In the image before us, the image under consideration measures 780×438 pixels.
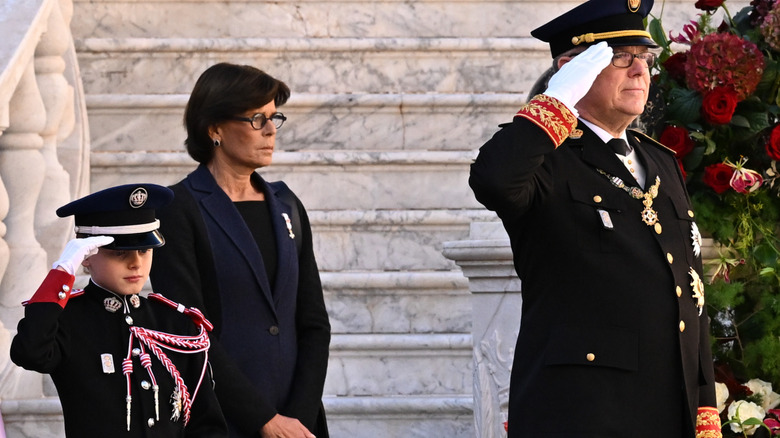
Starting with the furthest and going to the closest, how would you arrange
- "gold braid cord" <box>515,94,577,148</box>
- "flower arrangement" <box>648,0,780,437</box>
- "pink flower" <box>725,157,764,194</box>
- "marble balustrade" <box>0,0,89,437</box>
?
"marble balustrade" <box>0,0,89,437</box>, "pink flower" <box>725,157,764,194</box>, "flower arrangement" <box>648,0,780,437</box>, "gold braid cord" <box>515,94,577,148</box>

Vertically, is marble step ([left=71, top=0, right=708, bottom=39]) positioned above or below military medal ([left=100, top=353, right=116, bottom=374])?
above

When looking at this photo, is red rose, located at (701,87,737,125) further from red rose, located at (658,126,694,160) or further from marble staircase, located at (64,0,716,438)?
marble staircase, located at (64,0,716,438)

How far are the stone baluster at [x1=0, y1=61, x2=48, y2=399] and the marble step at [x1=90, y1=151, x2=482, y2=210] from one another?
0.59 metres

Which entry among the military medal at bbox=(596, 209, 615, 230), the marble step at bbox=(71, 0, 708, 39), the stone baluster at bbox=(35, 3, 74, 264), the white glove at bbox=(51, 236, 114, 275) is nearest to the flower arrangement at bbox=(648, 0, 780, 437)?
the military medal at bbox=(596, 209, 615, 230)

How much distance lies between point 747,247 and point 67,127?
138 inches

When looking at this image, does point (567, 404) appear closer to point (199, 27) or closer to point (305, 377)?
point (305, 377)

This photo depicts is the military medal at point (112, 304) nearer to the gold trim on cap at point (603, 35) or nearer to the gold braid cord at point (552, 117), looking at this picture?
the gold braid cord at point (552, 117)

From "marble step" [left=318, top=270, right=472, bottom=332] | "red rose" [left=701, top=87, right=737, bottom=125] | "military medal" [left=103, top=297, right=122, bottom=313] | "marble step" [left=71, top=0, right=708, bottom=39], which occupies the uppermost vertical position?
"marble step" [left=71, top=0, right=708, bottom=39]

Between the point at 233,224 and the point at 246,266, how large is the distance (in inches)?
5.2

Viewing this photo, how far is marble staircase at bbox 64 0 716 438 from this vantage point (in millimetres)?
6742

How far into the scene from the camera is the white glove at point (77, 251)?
358 cm

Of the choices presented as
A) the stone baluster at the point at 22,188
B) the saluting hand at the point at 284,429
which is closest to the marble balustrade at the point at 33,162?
the stone baluster at the point at 22,188

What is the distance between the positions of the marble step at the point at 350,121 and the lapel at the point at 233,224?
2824 mm

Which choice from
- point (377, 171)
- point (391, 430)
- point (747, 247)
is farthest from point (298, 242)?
point (377, 171)
